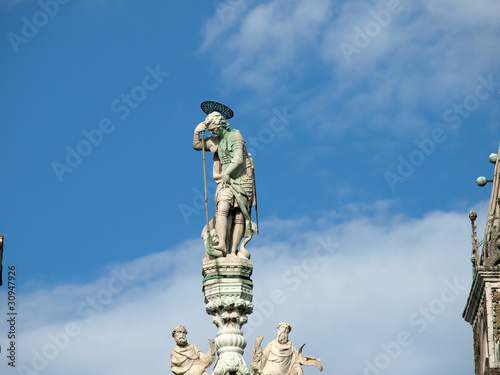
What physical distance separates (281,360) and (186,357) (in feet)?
7.94

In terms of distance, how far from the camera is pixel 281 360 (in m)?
33.9

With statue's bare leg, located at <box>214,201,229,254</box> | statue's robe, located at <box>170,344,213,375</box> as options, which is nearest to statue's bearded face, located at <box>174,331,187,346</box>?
statue's robe, located at <box>170,344,213,375</box>

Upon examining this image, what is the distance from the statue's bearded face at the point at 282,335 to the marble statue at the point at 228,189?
2.05 m

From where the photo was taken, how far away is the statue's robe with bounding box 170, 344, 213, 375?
110 feet

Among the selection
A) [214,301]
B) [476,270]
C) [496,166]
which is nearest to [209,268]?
[214,301]

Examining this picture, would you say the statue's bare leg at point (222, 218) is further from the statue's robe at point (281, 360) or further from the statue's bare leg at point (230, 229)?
the statue's robe at point (281, 360)

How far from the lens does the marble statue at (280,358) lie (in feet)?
111

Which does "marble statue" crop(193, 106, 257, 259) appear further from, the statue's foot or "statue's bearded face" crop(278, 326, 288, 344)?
"statue's bearded face" crop(278, 326, 288, 344)

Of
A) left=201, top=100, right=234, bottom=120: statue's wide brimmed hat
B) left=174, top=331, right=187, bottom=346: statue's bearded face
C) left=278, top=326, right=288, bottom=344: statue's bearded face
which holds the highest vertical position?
left=201, top=100, right=234, bottom=120: statue's wide brimmed hat

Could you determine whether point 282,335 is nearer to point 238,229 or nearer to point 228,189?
point 238,229

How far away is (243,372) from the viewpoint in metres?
32.7

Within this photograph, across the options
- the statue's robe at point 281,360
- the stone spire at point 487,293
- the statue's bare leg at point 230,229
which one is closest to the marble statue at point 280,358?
the statue's robe at point 281,360

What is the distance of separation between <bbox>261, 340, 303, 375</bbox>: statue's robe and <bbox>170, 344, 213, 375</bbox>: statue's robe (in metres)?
1.45

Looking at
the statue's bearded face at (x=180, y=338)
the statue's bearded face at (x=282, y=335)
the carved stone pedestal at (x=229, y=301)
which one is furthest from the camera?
the statue's bearded face at (x=282, y=335)
